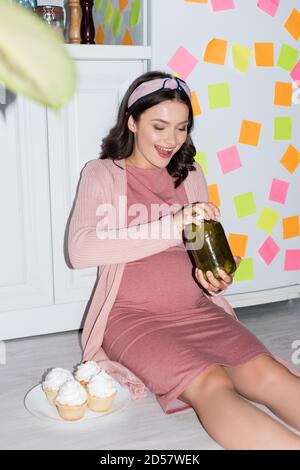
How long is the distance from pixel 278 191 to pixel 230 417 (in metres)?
1.06

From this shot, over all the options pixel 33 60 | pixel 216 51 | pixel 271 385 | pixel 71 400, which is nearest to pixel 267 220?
pixel 216 51

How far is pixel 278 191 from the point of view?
1929mm

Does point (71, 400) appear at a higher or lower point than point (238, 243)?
lower

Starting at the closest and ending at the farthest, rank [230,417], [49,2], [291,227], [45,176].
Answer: [230,417]
[45,176]
[291,227]
[49,2]

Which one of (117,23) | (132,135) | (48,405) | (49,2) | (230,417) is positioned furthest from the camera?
(49,2)

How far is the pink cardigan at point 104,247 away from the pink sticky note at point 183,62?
40cm

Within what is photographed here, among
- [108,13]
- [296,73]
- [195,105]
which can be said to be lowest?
[195,105]

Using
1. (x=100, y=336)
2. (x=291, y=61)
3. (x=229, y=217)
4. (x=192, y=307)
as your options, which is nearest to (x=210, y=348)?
(x=192, y=307)

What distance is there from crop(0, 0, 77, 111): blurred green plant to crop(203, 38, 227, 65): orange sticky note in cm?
168

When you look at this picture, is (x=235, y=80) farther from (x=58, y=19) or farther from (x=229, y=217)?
(x=58, y=19)

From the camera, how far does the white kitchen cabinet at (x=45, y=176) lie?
161cm

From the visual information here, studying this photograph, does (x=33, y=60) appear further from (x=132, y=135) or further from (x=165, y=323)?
(x=132, y=135)

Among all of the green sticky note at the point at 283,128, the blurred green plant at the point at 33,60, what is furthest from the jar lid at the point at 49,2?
the blurred green plant at the point at 33,60
